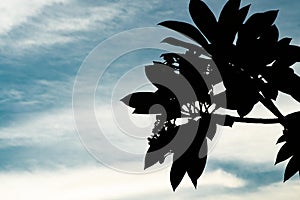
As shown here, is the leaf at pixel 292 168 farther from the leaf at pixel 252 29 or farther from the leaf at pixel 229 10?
the leaf at pixel 229 10

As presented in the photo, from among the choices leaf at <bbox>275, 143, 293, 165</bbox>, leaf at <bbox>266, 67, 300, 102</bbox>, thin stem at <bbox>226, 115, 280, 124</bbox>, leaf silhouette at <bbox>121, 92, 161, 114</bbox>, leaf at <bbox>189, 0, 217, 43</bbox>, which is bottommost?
leaf at <bbox>275, 143, 293, 165</bbox>

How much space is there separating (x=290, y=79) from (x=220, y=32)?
22.2 inches

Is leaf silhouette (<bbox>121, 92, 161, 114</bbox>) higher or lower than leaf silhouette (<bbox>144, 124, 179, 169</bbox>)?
higher

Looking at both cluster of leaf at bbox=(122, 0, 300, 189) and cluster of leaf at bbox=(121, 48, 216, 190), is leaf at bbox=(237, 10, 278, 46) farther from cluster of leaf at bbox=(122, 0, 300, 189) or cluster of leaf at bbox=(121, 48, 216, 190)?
cluster of leaf at bbox=(121, 48, 216, 190)

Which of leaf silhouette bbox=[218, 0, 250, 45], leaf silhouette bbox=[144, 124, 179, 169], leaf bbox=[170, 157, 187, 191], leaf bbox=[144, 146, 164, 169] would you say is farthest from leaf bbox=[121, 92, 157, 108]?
leaf silhouette bbox=[218, 0, 250, 45]

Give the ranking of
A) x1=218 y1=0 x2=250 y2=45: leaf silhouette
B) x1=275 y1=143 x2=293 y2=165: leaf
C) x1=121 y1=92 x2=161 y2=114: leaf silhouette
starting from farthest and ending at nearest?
1. x1=275 y1=143 x2=293 y2=165: leaf
2. x1=121 y1=92 x2=161 y2=114: leaf silhouette
3. x1=218 y1=0 x2=250 y2=45: leaf silhouette

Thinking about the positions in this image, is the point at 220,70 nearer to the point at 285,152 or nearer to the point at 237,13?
the point at 237,13

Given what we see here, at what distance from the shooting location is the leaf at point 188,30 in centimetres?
380

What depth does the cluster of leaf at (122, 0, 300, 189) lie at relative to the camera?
3666 mm

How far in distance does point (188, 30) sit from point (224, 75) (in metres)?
0.42

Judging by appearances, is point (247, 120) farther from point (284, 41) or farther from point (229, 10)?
point (229, 10)

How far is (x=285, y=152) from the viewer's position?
4.17 metres

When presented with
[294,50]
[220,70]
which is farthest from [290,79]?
[220,70]

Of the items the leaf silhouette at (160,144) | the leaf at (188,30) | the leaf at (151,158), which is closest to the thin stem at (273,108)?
the leaf at (188,30)
